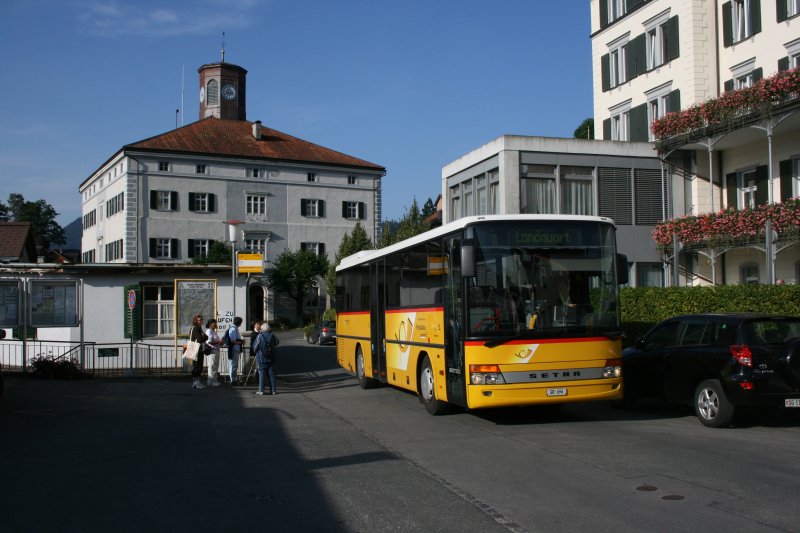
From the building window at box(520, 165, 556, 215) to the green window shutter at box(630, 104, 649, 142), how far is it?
245 inches

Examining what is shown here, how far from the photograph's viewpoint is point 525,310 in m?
11.8

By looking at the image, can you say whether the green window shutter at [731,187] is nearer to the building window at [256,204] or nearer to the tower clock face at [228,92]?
the building window at [256,204]

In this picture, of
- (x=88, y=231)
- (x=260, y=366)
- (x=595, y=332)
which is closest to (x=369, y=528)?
(x=595, y=332)

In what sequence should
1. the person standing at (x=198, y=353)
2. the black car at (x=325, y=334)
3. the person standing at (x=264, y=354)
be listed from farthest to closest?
the black car at (x=325, y=334) → the person standing at (x=198, y=353) → the person standing at (x=264, y=354)

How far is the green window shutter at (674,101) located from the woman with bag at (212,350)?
61.8ft

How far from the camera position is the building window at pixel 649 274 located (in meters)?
27.9

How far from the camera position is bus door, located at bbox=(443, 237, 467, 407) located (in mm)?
12070

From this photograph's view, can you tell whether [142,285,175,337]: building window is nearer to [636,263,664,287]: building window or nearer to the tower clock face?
[636,263,664,287]: building window

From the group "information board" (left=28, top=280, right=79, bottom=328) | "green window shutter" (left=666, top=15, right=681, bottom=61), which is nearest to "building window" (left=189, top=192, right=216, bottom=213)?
"information board" (left=28, top=280, right=79, bottom=328)

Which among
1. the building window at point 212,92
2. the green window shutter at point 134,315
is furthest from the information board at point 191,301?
the building window at point 212,92

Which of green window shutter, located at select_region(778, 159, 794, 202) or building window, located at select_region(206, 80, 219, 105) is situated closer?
green window shutter, located at select_region(778, 159, 794, 202)

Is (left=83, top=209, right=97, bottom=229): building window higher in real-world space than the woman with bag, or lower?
higher

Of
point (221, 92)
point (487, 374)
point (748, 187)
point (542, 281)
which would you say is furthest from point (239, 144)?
point (487, 374)

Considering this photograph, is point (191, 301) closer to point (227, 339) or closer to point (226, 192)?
point (227, 339)
